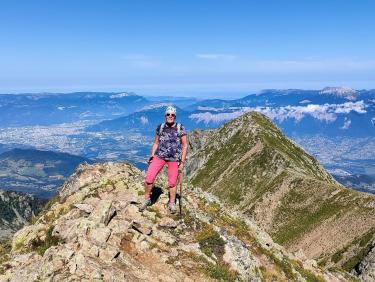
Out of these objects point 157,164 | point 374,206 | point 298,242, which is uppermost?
point 157,164

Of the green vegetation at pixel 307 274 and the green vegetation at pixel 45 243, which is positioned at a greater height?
the green vegetation at pixel 45 243

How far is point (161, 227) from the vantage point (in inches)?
1324

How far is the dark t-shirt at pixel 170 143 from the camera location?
1334 inches

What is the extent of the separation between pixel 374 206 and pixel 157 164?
7395 centimetres

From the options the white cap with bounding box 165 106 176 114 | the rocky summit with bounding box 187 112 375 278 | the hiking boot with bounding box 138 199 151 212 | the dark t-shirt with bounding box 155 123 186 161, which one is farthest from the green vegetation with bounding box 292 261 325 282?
the rocky summit with bounding box 187 112 375 278

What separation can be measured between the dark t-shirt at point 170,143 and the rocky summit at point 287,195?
48713 millimetres

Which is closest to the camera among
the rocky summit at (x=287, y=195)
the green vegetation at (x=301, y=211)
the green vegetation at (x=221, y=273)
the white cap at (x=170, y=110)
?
the green vegetation at (x=221, y=273)

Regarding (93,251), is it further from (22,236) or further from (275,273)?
(275,273)

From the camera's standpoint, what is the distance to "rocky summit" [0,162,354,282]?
26219mm

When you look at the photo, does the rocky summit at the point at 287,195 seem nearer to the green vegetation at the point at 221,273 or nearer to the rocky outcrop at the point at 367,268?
the rocky outcrop at the point at 367,268

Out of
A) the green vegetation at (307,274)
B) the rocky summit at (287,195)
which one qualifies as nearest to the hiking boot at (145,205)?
the green vegetation at (307,274)

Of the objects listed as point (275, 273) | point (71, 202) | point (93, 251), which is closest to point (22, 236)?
point (71, 202)

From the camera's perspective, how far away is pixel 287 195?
409 feet

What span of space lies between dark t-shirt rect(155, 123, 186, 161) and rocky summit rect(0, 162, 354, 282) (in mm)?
4726
